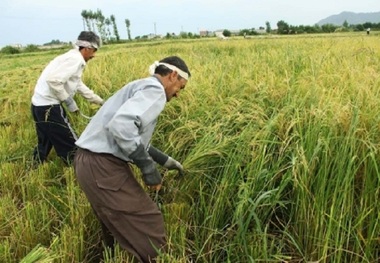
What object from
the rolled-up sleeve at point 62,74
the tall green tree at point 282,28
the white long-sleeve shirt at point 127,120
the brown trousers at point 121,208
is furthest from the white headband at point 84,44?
the tall green tree at point 282,28

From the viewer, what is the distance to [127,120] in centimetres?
199

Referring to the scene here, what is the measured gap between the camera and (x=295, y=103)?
2.66 metres

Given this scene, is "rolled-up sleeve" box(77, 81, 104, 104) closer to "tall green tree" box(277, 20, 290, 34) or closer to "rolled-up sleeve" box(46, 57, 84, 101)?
"rolled-up sleeve" box(46, 57, 84, 101)

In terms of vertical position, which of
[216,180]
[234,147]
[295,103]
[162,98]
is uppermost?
[162,98]

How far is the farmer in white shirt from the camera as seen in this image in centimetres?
371

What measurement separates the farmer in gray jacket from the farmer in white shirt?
1.60m

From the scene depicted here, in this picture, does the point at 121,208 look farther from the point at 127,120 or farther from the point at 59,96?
the point at 59,96

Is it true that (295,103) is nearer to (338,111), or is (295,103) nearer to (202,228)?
(338,111)

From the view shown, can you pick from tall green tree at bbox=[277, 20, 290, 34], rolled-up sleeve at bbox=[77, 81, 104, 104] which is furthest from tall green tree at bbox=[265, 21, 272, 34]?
rolled-up sleeve at bbox=[77, 81, 104, 104]

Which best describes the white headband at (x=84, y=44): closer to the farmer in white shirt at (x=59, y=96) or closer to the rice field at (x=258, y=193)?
the farmer in white shirt at (x=59, y=96)

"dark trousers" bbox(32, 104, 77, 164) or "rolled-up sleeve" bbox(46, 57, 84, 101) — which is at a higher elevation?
"rolled-up sleeve" bbox(46, 57, 84, 101)

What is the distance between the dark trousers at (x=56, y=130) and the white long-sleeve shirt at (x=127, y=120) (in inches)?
65.5

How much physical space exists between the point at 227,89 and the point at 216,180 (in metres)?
1.42

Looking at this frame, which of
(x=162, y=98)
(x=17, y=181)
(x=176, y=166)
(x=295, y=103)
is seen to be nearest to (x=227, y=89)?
(x=295, y=103)
